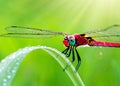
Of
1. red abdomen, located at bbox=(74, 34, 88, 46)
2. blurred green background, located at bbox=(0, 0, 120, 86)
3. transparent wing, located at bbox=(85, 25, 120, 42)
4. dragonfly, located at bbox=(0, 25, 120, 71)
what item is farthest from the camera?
red abdomen, located at bbox=(74, 34, 88, 46)

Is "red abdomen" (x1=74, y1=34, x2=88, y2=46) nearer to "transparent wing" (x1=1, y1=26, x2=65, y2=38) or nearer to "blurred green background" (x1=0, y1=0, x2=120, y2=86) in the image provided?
"blurred green background" (x1=0, y1=0, x2=120, y2=86)

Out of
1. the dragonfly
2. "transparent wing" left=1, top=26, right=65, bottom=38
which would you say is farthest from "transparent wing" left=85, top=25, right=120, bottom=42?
"transparent wing" left=1, top=26, right=65, bottom=38

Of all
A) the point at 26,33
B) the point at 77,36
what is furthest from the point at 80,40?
the point at 26,33

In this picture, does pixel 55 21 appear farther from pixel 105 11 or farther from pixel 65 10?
pixel 105 11

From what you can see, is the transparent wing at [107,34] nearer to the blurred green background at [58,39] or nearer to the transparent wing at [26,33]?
the blurred green background at [58,39]

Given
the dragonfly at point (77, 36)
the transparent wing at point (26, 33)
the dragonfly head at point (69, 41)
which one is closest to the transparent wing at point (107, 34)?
the dragonfly at point (77, 36)
